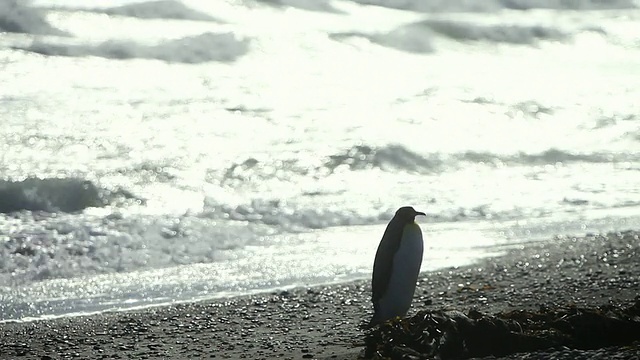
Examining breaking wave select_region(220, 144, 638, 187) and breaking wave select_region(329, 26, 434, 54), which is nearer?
breaking wave select_region(220, 144, 638, 187)

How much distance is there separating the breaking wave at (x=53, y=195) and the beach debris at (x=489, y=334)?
646cm

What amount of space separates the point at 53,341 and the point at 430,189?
23.1 ft

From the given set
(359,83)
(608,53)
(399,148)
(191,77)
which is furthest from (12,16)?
(608,53)

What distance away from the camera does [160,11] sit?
22.9 metres

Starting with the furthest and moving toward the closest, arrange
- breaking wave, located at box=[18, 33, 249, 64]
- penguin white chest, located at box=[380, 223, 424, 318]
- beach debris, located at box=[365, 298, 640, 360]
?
breaking wave, located at box=[18, 33, 249, 64] < penguin white chest, located at box=[380, 223, 424, 318] < beach debris, located at box=[365, 298, 640, 360]

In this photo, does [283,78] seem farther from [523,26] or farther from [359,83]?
[523,26]

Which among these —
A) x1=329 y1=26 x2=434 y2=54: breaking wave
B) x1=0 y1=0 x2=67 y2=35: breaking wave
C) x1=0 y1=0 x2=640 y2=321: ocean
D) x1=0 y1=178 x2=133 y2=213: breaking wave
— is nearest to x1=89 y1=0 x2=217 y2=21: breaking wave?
x1=0 y1=0 x2=640 y2=321: ocean

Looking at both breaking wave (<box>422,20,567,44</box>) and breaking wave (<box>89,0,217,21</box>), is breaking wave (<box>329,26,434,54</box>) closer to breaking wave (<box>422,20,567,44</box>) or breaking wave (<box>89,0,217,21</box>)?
breaking wave (<box>422,20,567,44</box>)

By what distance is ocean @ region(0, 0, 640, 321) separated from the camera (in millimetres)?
9664

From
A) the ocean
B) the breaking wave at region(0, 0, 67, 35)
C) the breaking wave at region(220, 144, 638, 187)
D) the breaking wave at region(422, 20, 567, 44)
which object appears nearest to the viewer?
the ocean

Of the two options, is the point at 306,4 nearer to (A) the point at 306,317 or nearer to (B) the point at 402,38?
(B) the point at 402,38

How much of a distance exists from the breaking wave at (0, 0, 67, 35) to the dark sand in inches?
532

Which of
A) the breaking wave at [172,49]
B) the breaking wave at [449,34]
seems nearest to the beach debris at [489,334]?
the breaking wave at [172,49]

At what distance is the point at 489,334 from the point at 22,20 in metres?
16.5
